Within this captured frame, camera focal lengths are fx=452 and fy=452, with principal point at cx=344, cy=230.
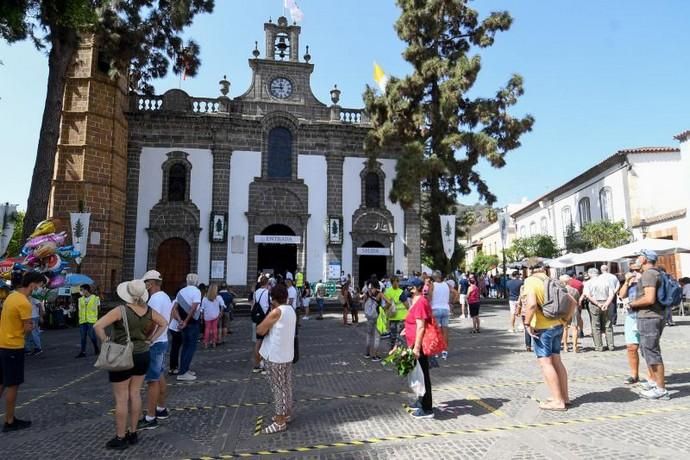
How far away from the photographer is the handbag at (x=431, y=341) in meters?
5.05

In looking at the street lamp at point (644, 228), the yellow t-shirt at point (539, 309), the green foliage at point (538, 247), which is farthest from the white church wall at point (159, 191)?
the street lamp at point (644, 228)

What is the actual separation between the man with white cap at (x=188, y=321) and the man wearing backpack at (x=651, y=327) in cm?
614

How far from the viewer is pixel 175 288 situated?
2155 centimetres

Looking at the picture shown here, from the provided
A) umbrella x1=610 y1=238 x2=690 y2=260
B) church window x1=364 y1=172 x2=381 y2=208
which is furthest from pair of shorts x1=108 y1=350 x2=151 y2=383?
church window x1=364 y1=172 x2=381 y2=208

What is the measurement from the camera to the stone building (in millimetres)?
21391

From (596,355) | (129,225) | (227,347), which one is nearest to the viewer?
(596,355)

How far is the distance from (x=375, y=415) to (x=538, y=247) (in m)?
25.2

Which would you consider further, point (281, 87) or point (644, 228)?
point (281, 87)

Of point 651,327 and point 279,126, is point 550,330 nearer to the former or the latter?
point 651,327

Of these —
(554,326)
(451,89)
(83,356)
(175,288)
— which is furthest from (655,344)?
(175,288)

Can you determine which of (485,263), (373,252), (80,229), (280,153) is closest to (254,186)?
(280,153)

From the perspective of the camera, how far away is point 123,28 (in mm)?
16828

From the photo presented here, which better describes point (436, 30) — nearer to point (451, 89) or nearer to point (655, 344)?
point (451, 89)

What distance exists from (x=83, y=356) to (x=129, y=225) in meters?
12.5
